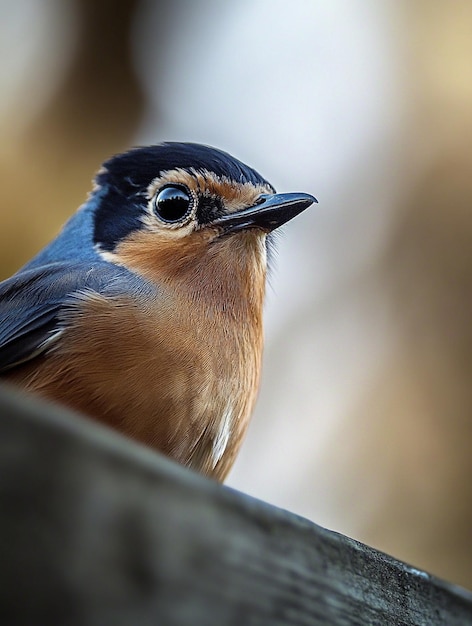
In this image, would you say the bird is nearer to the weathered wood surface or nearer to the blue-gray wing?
the blue-gray wing

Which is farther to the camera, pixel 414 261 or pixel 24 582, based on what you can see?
pixel 414 261

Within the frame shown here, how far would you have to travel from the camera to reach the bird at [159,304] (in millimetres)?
2455

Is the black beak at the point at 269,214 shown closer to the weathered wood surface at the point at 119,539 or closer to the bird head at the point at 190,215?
the bird head at the point at 190,215

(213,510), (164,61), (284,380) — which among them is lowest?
(284,380)

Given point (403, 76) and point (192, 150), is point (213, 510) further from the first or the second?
point (403, 76)

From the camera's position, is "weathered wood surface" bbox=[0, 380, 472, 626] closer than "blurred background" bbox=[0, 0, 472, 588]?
Yes

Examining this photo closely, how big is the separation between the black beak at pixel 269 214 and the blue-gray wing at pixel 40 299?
41 centimetres

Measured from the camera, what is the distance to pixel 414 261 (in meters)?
6.27

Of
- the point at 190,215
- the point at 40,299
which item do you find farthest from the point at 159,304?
the point at 190,215

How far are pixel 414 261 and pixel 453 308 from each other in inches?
16.8

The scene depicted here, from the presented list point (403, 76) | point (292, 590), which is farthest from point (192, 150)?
point (403, 76)

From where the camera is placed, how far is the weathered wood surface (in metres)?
0.89

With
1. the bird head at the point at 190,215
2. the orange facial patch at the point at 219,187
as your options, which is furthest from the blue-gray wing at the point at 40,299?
the orange facial patch at the point at 219,187

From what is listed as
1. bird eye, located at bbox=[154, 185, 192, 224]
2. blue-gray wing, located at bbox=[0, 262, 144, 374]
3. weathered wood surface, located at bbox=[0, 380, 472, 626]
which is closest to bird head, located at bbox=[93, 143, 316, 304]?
bird eye, located at bbox=[154, 185, 192, 224]
